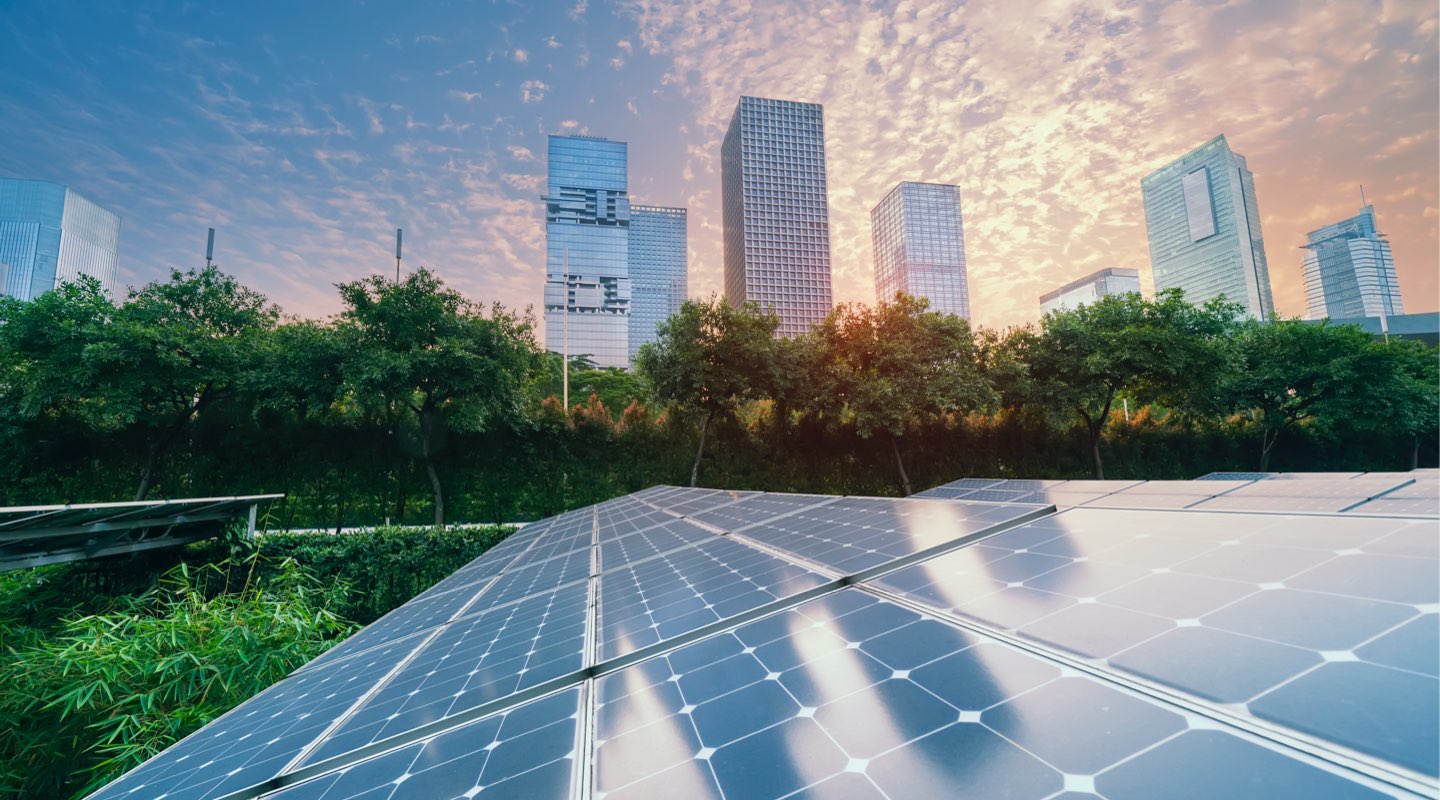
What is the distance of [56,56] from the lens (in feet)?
100

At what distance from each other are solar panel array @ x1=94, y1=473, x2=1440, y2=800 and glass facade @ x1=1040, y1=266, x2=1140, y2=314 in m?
153

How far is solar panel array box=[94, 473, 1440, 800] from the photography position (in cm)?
108

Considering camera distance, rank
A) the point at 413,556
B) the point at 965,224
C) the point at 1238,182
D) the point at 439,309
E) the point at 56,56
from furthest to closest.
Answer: the point at 965,224
the point at 1238,182
the point at 56,56
the point at 439,309
the point at 413,556

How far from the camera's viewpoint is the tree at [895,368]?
20375mm

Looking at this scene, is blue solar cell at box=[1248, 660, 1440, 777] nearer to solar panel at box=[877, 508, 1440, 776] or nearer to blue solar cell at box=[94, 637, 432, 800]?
solar panel at box=[877, 508, 1440, 776]

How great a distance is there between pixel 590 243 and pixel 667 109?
64.3 metres

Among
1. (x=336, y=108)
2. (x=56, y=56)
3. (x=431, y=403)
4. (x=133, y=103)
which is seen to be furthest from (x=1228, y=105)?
(x=56, y=56)

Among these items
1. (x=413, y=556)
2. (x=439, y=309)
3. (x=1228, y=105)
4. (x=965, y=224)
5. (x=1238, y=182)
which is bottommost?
(x=413, y=556)

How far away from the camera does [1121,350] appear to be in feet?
68.2

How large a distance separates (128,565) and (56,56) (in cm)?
4048

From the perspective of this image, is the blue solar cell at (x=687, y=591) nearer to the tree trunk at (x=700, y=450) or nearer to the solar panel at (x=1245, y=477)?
the solar panel at (x=1245, y=477)

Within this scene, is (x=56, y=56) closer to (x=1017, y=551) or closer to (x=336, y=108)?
(x=336, y=108)

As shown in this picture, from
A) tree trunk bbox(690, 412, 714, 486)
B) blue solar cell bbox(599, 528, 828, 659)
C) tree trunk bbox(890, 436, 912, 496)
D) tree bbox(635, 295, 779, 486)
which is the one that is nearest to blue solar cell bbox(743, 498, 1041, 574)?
blue solar cell bbox(599, 528, 828, 659)

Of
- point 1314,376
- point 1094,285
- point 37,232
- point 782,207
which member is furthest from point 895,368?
point 37,232
